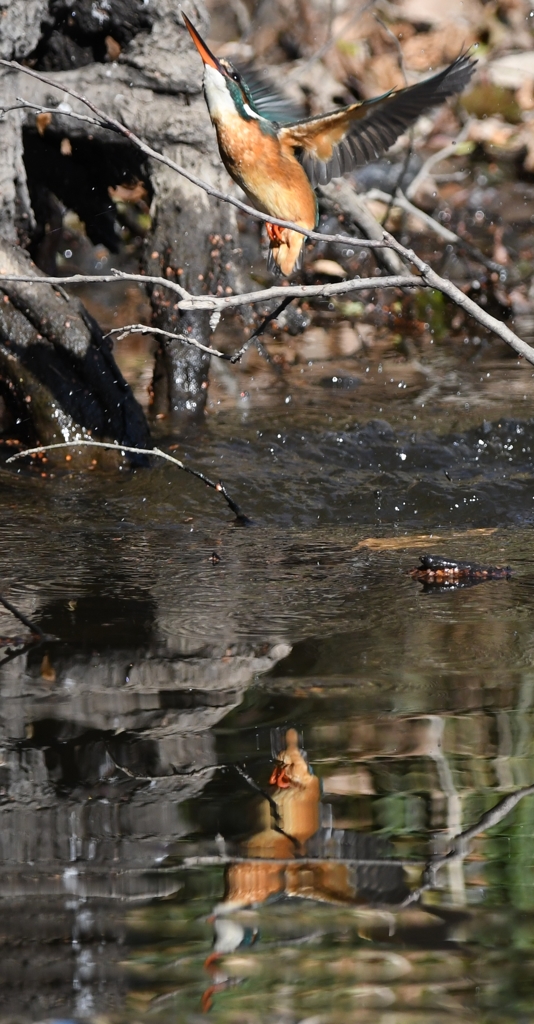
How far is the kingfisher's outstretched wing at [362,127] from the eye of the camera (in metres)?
3.59

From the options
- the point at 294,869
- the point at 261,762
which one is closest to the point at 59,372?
the point at 261,762

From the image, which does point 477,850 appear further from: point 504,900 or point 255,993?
point 255,993

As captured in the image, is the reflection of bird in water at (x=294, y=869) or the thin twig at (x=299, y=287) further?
the thin twig at (x=299, y=287)

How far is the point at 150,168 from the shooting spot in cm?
532

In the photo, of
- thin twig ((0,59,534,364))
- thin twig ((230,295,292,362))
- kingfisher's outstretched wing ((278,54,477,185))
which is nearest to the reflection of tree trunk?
kingfisher's outstretched wing ((278,54,477,185))

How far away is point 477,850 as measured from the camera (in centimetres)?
206

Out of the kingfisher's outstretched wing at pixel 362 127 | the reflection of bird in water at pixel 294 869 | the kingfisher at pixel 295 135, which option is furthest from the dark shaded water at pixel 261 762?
the kingfisher's outstretched wing at pixel 362 127

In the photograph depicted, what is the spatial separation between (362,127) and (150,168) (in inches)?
68.3

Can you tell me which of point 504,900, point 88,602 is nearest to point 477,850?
point 504,900

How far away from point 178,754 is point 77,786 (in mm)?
216

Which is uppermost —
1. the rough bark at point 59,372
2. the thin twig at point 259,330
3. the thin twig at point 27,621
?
the rough bark at point 59,372

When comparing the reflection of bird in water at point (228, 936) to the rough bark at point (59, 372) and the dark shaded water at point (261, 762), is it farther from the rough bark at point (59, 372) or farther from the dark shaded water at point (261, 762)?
the rough bark at point (59, 372)

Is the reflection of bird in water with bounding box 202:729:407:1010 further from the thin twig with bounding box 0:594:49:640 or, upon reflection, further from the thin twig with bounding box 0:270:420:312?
the thin twig with bounding box 0:270:420:312

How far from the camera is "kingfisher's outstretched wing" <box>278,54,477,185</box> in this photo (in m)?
3.59
